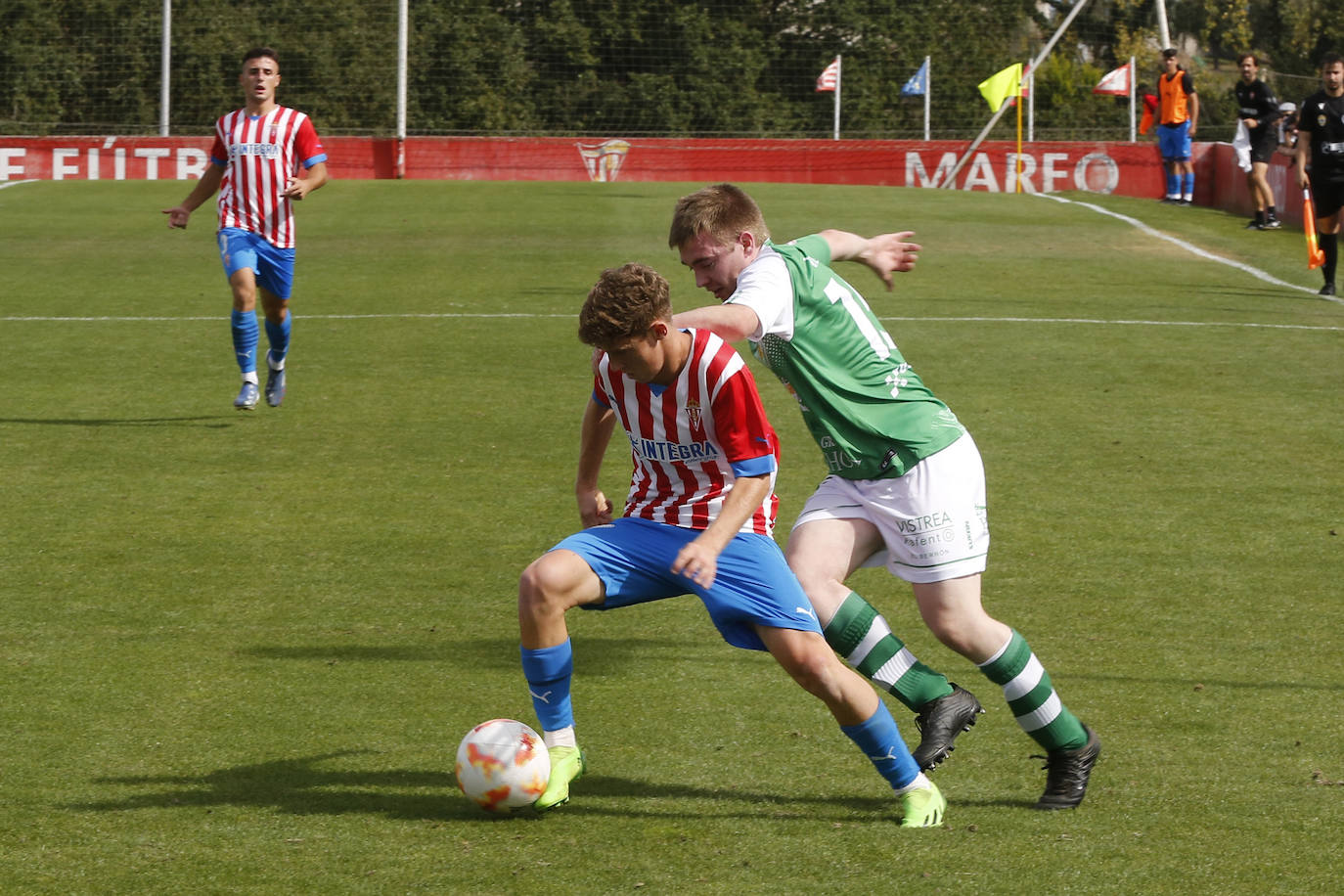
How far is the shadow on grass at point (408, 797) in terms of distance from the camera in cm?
450

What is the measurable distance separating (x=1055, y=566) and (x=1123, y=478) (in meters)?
1.93

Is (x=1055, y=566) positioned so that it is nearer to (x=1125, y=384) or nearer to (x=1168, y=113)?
(x=1125, y=384)

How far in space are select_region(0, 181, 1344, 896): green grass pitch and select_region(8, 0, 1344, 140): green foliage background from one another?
22.6 metres

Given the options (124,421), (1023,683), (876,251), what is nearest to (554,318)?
(124,421)

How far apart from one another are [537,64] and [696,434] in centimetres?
3568

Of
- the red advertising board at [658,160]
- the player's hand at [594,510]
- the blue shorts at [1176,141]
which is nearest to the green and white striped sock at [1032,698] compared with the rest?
the player's hand at [594,510]

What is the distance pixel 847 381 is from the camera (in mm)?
4703

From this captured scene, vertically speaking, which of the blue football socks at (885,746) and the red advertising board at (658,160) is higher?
the red advertising board at (658,160)

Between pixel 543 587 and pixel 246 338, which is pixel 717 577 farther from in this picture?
pixel 246 338

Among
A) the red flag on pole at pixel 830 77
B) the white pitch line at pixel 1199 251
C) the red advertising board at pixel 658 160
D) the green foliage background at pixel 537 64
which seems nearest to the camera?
the white pitch line at pixel 1199 251

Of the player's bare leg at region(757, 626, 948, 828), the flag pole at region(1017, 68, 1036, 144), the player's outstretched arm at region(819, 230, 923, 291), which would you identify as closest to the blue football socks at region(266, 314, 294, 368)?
the player's outstretched arm at region(819, 230, 923, 291)

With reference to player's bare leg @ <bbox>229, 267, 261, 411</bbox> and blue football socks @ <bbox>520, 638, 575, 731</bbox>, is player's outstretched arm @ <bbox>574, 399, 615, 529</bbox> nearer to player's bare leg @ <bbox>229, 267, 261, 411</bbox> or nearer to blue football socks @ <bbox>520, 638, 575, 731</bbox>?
blue football socks @ <bbox>520, 638, 575, 731</bbox>

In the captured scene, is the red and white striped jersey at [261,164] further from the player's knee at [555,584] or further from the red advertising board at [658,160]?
the red advertising board at [658,160]

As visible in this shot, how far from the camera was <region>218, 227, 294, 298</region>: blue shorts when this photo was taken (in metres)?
10.3
